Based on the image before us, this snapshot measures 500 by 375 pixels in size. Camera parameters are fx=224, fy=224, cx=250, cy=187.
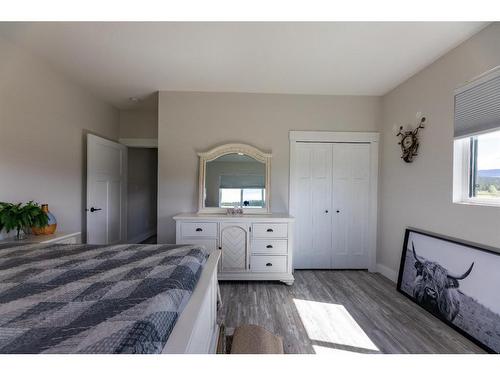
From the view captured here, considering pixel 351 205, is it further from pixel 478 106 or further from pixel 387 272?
pixel 478 106

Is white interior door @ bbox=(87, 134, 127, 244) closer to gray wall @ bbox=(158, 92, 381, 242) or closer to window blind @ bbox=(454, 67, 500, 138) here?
gray wall @ bbox=(158, 92, 381, 242)

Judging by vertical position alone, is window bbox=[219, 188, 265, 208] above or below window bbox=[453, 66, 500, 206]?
below

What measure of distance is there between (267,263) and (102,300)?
2008 mm

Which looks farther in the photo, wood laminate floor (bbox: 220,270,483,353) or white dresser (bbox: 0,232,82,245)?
white dresser (bbox: 0,232,82,245)

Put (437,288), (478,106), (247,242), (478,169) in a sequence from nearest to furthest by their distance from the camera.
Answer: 1. (478,106)
2. (478,169)
3. (437,288)
4. (247,242)

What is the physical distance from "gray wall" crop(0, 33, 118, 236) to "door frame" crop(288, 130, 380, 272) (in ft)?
8.89

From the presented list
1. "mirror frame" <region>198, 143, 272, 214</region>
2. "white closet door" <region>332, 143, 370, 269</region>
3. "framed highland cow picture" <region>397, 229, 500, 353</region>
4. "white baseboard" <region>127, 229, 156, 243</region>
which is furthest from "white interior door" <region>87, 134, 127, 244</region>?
"framed highland cow picture" <region>397, 229, 500, 353</region>

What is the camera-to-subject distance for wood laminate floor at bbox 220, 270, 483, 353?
163 cm

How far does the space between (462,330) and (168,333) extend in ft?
7.27

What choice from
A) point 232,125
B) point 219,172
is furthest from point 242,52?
point 219,172

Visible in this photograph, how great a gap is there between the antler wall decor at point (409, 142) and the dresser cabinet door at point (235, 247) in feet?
6.55

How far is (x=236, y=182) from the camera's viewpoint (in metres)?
3.03

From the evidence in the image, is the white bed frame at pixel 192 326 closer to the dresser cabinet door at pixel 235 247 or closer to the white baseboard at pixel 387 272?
the dresser cabinet door at pixel 235 247

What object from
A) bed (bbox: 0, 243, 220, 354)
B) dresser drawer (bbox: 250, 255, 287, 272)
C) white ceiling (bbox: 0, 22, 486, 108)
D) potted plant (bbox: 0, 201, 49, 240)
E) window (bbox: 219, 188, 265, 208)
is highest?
white ceiling (bbox: 0, 22, 486, 108)
